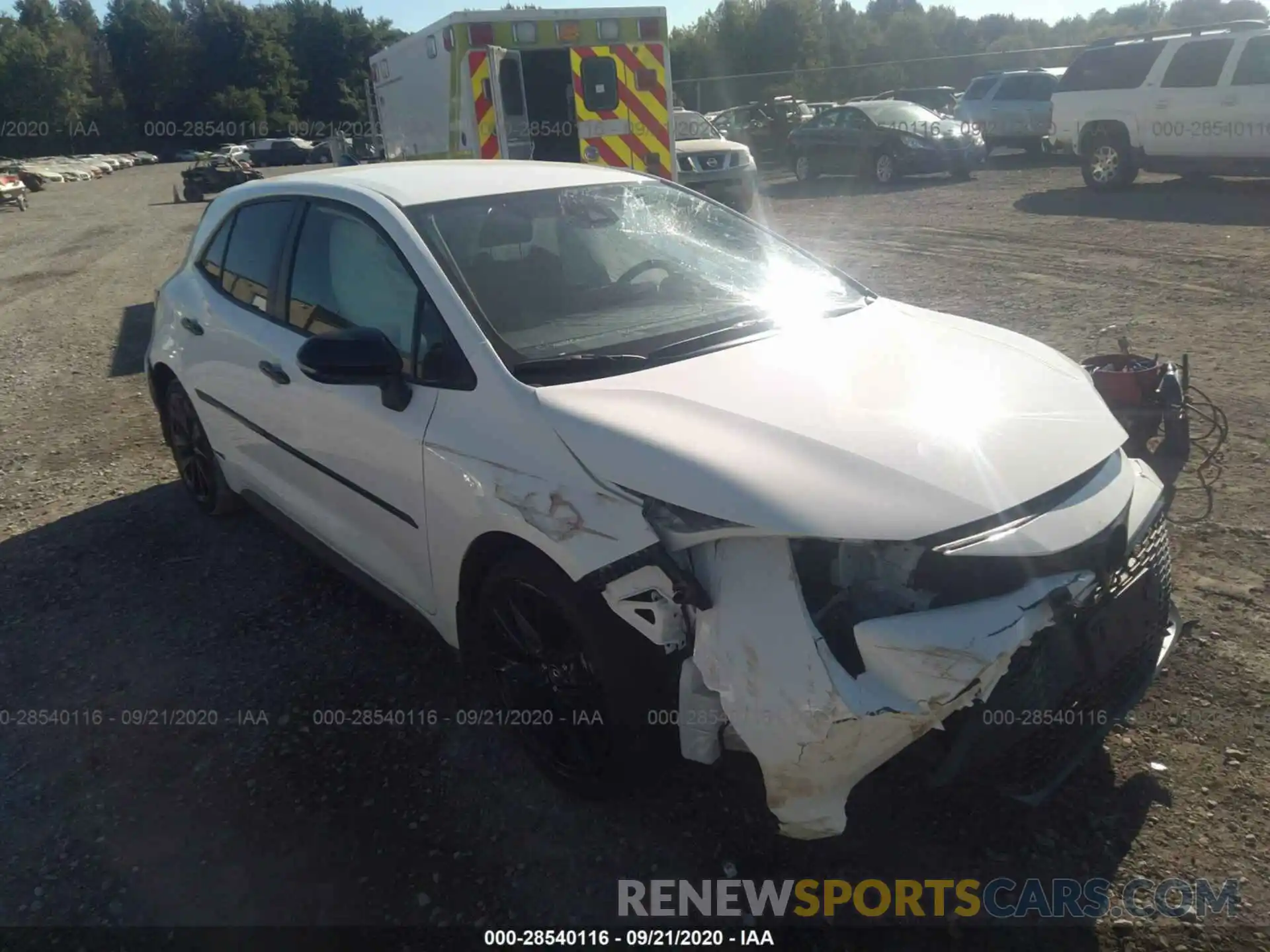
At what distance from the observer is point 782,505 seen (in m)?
2.21

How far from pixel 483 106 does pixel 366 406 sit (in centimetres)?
722

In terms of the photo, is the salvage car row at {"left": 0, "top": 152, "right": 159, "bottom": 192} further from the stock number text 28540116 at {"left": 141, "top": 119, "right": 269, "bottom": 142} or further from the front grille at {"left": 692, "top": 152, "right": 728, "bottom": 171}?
the front grille at {"left": 692, "top": 152, "right": 728, "bottom": 171}

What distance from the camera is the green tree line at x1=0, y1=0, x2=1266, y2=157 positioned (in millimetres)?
49375

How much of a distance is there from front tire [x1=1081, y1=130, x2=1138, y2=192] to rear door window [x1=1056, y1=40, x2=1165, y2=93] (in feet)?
2.20

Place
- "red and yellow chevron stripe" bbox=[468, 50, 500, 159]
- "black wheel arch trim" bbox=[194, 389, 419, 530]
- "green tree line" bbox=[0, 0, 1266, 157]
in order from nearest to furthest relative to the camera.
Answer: "black wheel arch trim" bbox=[194, 389, 419, 530], "red and yellow chevron stripe" bbox=[468, 50, 500, 159], "green tree line" bbox=[0, 0, 1266, 157]

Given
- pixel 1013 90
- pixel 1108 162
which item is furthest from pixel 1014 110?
pixel 1108 162

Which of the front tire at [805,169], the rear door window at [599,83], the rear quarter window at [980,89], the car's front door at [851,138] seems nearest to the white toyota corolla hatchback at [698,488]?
the rear door window at [599,83]

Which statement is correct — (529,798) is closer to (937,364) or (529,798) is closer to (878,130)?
(937,364)

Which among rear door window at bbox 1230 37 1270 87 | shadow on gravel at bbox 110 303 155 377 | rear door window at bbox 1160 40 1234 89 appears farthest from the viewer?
rear door window at bbox 1160 40 1234 89

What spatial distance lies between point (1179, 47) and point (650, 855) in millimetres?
14377

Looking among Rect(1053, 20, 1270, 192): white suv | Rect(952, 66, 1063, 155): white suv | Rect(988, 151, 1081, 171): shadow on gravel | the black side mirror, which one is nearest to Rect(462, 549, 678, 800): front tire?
the black side mirror

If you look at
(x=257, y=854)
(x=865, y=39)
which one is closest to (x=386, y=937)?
(x=257, y=854)

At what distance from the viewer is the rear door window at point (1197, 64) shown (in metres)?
12.8

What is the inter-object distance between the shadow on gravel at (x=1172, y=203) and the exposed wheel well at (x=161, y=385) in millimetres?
10621
